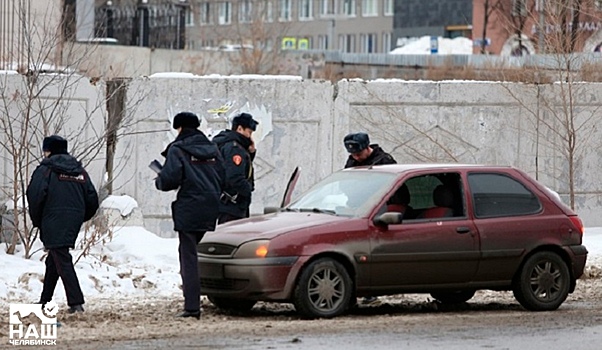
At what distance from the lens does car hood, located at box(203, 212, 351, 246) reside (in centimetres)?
1321

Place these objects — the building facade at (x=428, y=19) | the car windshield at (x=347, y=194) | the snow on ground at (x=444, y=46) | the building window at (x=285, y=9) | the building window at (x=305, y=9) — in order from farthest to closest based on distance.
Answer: the building window at (x=285, y=9) → the building window at (x=305, y=9) → the building facade at (x=428, y=19) → the snow on ground at (x=444, y=46) → the car windshield at (x=347, y=194)

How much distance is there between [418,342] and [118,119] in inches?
317

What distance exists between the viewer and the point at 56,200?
43.8ft

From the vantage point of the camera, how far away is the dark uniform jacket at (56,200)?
13.3m

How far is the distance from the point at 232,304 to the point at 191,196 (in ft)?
4.33

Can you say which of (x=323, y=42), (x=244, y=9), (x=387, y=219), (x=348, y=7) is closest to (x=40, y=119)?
(x=387, y=219)

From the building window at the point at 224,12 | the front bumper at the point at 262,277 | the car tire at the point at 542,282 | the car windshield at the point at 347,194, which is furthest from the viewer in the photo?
the building window at the point at 224,12

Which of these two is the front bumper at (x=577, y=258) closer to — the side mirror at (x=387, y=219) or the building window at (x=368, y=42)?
the side mirror at (x=387, y=219)

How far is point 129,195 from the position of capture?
19.0 m

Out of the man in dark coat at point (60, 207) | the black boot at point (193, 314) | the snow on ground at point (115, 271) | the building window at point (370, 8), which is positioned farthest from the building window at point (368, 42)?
the black boot at point (193, 314)

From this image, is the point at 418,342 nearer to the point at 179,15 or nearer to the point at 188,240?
the point at 188,240

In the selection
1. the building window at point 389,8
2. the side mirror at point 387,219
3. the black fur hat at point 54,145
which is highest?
the building window at point 389,8

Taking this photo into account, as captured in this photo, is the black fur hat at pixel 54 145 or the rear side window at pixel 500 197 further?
the rear side window at pixel 500 197

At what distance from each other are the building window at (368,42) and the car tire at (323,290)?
85776mm
